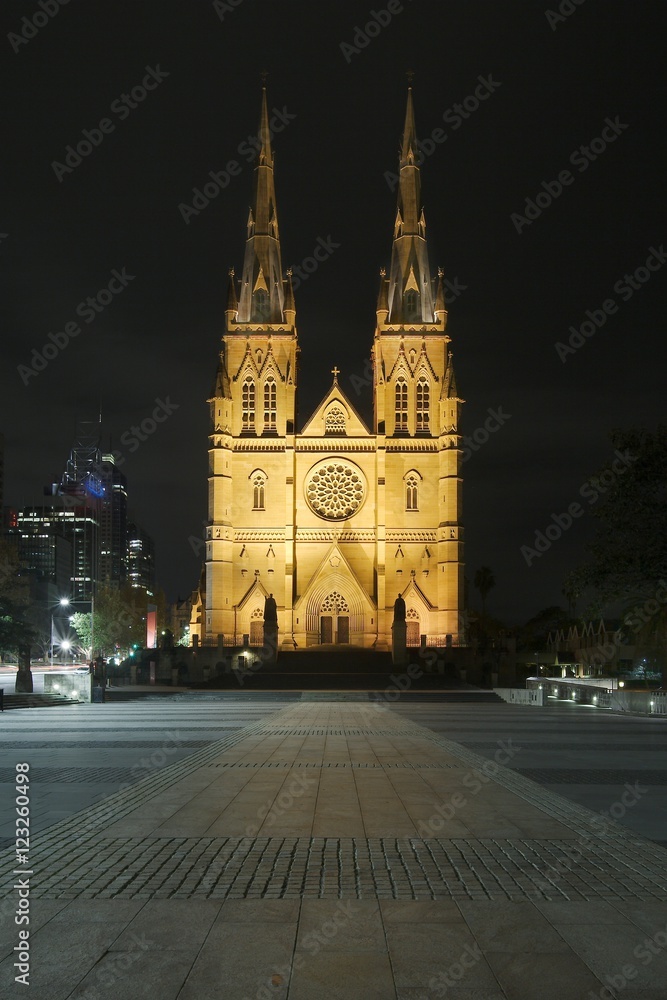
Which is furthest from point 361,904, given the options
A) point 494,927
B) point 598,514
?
point 598,514

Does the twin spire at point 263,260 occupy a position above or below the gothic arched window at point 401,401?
above

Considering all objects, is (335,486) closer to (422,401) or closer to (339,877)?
(422,401)

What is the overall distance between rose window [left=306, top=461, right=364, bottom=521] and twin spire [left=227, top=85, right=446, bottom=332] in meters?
10.9

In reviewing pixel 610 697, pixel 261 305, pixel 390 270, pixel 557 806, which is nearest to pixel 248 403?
pixel 261 305

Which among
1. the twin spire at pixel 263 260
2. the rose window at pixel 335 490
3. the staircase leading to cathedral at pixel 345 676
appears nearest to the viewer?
the staircase leading to cathedral at pixel 345 676

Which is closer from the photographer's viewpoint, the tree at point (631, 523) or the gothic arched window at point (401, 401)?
the tree at point (631, 523)

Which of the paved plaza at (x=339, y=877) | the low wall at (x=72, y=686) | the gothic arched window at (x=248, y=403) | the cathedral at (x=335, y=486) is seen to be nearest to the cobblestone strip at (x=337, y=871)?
the paved plaza at (x=339, y=877)

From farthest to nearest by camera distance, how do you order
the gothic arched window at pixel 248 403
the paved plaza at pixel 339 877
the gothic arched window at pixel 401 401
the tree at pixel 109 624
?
the tree at pixel 109 624 → the gothic arched window at pixel 401 401 → the gothic arched window at pixel 248 403 → the paved plaza at pixel 339 877

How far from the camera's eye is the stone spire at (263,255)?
71062 mm

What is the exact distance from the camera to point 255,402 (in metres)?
69.2

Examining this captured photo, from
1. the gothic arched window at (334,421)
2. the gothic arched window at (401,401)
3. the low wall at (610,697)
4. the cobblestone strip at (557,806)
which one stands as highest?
the gothic arched window at (401,401)

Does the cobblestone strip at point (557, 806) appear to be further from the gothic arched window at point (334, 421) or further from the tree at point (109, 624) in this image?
the tree at point (109, 624)

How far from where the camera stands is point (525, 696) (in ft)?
127

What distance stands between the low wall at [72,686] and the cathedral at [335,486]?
25.3 meters
